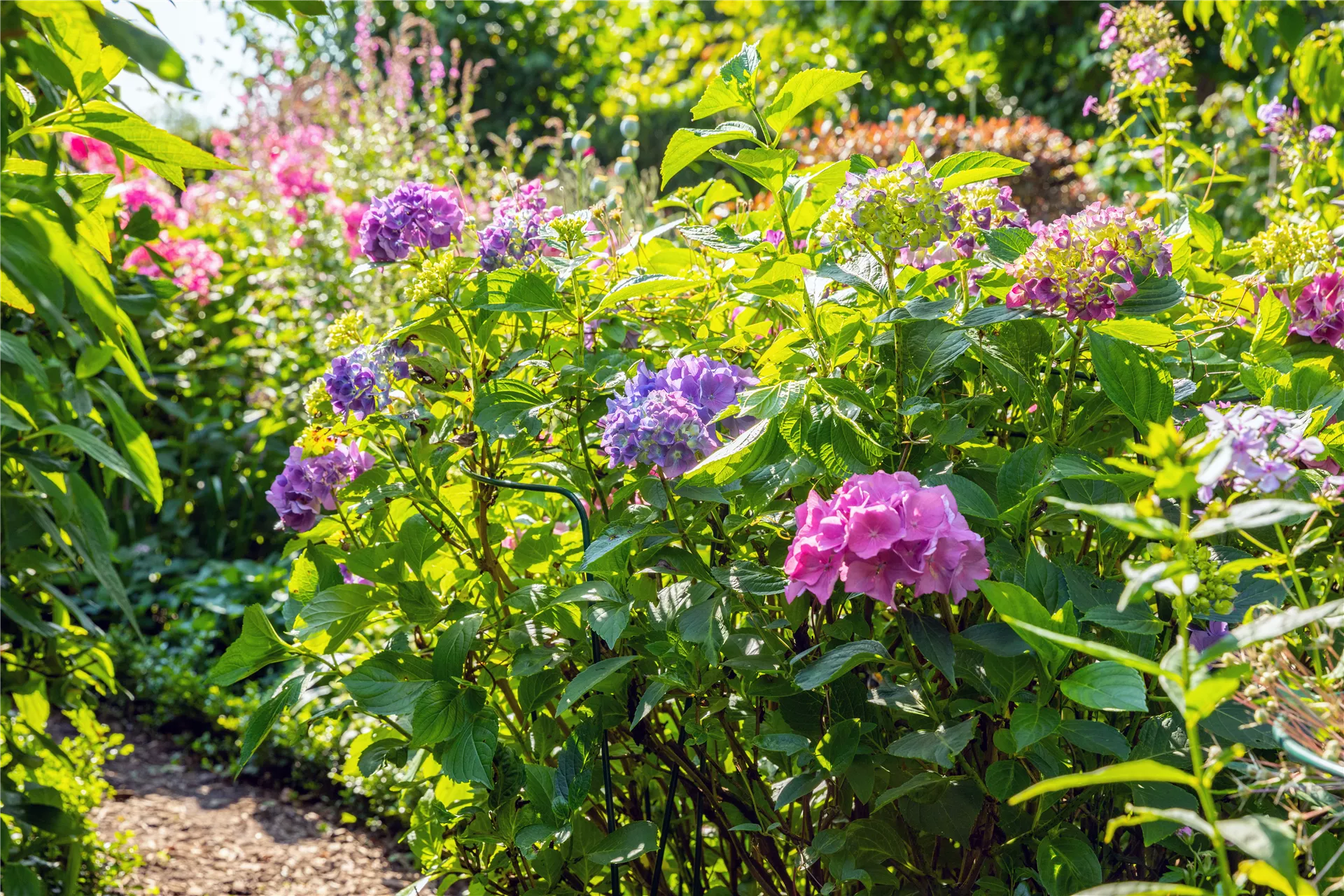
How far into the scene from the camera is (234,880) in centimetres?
246

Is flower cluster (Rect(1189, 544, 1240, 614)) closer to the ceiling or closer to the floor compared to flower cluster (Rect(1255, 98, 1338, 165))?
closer to the floor

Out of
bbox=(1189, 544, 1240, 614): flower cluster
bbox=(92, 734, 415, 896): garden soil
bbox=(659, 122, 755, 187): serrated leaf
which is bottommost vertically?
bbox=(92, 734, 415, 896): garden soil

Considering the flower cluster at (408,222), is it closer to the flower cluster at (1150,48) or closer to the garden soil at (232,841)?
the flower cluster at (1150,48)

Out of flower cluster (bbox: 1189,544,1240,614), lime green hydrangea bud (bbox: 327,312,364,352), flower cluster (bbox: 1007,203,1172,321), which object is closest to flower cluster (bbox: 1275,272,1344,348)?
flower cluster (bbox: 1007,203,1172,321)

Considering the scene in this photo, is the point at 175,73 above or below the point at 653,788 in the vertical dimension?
above

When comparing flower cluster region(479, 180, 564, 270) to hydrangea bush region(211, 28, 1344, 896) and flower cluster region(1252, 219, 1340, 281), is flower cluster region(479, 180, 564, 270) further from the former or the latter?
flower cluster region(1252, 219, 1340, 281)

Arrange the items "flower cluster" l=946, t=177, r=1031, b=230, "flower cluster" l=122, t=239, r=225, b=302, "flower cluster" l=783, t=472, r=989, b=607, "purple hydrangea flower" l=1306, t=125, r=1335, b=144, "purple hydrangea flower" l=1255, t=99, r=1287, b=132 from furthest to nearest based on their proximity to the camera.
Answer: "flower cluster" l=122, t=239, r=225, b=302, "purple hydrangea flower" l=1255, t=99, r=1287, b=132, "purple hydrangea flower" l=1306, t=125, r=1335, b=144, "flower cluster" l=946, t=177, r=1031, b=230, "flower cluster" l=783, t=472, r=989, b=607

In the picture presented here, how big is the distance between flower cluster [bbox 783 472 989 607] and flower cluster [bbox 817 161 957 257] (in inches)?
9.2

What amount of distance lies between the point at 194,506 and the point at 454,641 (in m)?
3.43

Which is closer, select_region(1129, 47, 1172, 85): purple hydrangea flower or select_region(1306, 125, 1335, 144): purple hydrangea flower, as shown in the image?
select_region(1129, 47, 1172, 85): purple hydrangea flower

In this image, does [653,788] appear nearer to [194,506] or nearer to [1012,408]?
[1012,408]

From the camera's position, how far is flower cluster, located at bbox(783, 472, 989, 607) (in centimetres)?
88

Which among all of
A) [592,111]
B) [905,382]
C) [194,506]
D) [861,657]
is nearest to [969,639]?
[861,657]

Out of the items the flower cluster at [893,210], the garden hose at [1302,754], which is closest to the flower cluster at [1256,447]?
the garden hose at [1302,754]
